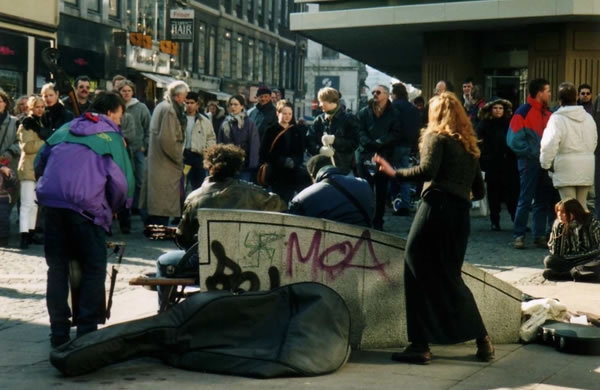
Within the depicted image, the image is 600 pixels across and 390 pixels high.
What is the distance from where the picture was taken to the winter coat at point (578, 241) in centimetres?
984

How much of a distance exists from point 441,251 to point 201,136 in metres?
7.73

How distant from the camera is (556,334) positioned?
22.6ft

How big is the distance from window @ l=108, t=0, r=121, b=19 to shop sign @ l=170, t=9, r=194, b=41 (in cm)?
193

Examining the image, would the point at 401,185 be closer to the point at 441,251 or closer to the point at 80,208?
the point at 441,251

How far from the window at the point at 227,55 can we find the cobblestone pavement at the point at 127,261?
3947 centimetres

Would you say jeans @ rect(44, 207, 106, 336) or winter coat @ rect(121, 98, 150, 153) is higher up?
winter coat @ rect(121, 98, 150, 153)

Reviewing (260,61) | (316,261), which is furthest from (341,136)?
(260,61)

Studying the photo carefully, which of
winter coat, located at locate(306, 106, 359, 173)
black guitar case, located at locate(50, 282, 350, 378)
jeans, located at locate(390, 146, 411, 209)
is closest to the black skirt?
black guitar case, located at locate(50, 282, 350, 378)

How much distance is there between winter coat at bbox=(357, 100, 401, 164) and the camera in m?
13.2

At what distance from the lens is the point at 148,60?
128ft

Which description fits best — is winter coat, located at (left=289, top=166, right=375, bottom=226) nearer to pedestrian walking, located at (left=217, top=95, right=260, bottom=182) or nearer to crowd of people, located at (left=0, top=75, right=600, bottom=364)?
crowd of people, located at (left=0, top=75, right=600, bottom=364)

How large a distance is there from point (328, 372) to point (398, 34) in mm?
19231

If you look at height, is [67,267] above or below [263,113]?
below

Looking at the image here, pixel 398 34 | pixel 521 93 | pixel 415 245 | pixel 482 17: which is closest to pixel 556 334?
pixel 415 245
